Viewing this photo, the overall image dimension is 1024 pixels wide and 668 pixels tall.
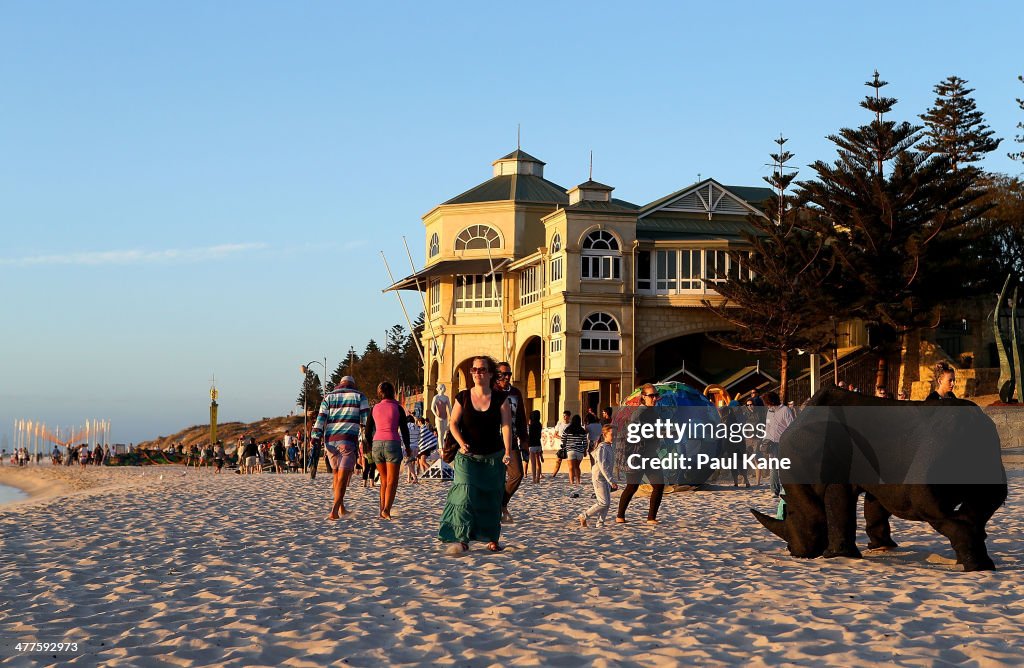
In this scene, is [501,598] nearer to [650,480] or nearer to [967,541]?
[967,541]

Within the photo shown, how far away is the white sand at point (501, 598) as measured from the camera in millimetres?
6035

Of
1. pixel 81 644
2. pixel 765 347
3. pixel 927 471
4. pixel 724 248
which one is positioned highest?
pixel 724 248

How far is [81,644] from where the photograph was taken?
20.4 feet

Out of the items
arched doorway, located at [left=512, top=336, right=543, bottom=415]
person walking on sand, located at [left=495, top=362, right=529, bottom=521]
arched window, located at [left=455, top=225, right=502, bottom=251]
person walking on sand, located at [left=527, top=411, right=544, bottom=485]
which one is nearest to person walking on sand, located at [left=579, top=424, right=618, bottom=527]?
person walking on sand, located at [left=495, top=362, right=529, bottom=521]

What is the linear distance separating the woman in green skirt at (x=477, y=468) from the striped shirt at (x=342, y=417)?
10.9 feet

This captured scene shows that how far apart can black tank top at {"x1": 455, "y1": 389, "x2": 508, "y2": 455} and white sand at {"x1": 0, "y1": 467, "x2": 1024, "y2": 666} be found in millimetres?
894

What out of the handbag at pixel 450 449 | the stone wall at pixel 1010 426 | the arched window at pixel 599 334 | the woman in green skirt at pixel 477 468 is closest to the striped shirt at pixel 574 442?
the stone wall at pixel 1010 426

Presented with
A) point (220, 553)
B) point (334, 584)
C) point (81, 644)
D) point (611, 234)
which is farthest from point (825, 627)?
point (611, 234)

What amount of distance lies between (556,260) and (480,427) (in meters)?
33.1

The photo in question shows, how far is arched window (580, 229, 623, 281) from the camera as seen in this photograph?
42.0 meters

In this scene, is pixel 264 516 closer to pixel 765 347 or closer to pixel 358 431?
pixel 358 431

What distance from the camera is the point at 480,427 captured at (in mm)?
10047

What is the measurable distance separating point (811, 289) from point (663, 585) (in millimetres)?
28233

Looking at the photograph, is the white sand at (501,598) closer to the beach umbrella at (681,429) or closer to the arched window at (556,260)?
the beach umbrella at (681,429)
